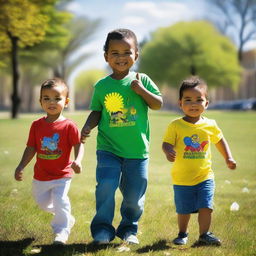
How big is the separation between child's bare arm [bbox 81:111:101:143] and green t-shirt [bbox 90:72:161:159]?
71mm

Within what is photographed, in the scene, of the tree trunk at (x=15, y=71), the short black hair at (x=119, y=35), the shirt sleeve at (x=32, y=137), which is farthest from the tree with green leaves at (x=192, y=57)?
the shirt sleeve at (x=32, y=137)

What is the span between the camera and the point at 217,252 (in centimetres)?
389

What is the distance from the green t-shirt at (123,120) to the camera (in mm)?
4117

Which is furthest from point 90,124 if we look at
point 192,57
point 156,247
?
point 192,57

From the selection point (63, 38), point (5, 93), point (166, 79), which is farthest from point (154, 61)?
point (5, 93)

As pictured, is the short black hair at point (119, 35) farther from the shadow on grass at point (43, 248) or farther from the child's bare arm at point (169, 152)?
the shadow on grass at point (43, 248)

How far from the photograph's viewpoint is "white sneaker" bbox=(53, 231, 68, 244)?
13.0 feet

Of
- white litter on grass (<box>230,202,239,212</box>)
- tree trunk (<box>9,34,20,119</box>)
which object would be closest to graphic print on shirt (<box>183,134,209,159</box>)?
white litter on grass (<box>230,202,239,212</box>)

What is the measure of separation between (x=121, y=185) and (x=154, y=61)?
→ 48.1 m

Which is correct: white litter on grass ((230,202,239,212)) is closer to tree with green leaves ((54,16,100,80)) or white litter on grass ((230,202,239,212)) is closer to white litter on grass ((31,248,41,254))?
white litter on grass ((31,248,41,254))

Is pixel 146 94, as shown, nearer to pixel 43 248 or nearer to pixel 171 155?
pixel 171 155

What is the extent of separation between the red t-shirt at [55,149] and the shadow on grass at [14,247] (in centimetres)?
56

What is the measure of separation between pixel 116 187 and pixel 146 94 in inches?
33.7

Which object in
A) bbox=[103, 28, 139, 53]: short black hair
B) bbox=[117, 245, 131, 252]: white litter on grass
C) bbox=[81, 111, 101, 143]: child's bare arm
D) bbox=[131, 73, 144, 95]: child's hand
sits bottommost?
bbox=[117, 245, 131, 252]: white litter on grass
